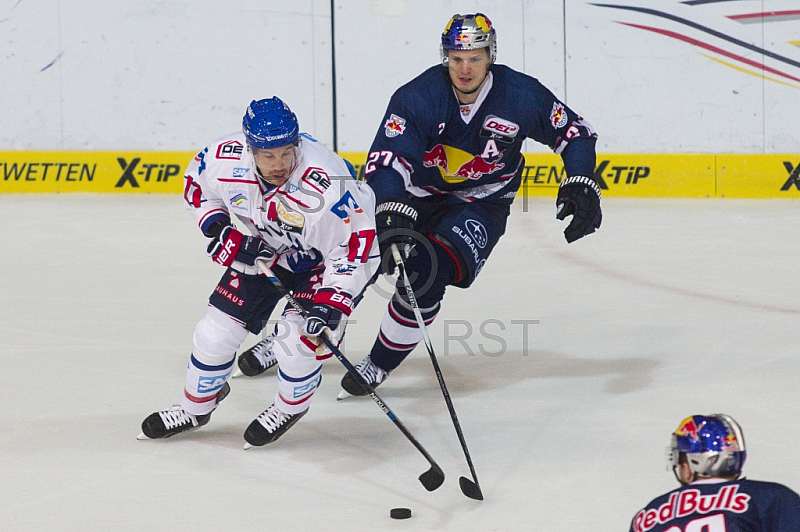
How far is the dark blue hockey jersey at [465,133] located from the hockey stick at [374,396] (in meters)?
0.55

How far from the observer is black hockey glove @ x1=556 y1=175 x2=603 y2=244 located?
347 centimetres

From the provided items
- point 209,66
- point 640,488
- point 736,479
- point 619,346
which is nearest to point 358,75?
point 209,66

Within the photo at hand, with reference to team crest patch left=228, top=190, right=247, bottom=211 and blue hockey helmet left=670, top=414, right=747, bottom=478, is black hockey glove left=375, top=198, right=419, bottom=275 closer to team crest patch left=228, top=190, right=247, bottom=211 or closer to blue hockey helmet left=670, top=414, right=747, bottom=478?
team crest patch left=228, top=190, right=247, bottom=211

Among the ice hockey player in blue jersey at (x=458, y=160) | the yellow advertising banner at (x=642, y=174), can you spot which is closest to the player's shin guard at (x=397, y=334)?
the ice hockey player in blue jersey at (x=458, y=160)

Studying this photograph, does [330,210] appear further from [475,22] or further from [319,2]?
[319,2]

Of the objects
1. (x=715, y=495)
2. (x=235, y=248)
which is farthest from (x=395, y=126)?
(x=715, y=495)

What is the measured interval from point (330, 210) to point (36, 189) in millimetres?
5210

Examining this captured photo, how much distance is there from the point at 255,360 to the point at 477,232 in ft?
2.96

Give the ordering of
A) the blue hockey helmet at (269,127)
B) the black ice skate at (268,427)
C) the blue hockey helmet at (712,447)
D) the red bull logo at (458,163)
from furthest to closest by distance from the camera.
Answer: the red bull logo at (458,163) → the black ice skate at (268,427) → the blue hockey helmet at (269,127) → the blue hockey helmet at (712,447)

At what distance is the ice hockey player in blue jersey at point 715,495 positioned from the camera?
1.64m

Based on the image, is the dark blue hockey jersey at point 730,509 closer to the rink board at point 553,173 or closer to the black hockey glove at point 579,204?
the black hockey glove at point 579,204

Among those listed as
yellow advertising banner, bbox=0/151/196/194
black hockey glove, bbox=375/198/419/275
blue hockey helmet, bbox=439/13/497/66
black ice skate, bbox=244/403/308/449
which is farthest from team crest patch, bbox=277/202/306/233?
yellow advertising banner, bbox=0/151/196/194

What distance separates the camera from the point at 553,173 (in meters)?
7.37

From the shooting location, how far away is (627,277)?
5234 millimetres
